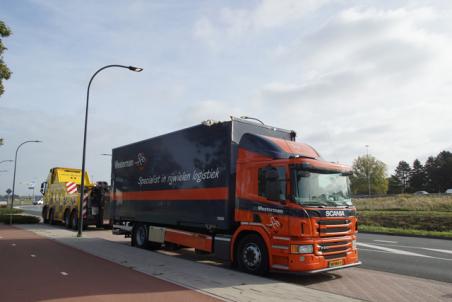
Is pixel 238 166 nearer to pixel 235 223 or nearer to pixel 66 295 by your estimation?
pixel 235 223

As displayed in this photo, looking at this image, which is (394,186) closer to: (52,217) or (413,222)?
(413,222)

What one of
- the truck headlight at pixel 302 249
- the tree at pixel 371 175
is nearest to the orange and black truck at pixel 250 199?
the truck headlight at pixel 302 249

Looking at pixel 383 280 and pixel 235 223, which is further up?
pixel 235 223

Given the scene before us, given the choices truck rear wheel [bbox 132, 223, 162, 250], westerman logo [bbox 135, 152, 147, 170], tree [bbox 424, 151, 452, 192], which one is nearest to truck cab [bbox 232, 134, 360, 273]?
truck rear wheel [bbox 132, 223, 162, 250]

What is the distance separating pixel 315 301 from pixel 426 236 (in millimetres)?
15674

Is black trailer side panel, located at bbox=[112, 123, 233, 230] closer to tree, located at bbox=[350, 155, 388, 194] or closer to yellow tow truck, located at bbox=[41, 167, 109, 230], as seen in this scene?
yellow tow truck, located at bbox=[41, 167, 109, 230]

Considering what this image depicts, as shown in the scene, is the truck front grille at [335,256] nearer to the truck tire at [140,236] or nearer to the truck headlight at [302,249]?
the truck headlight at [302,249]

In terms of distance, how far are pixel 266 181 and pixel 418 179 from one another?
122116 millimetres

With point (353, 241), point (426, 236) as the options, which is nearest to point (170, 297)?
point (353, 241)

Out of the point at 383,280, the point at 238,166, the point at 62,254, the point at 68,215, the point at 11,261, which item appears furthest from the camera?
the point at 68,215

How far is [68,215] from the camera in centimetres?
2272

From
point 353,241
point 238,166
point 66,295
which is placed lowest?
point 66,295

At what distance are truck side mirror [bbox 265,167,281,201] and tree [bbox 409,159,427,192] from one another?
119m

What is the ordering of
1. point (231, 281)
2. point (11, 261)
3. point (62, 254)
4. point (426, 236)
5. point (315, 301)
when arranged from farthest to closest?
1. point (426, 236)
2. point (62, 254)
3. point (11, 261)
4. point (231, 281)
5. point (315, 301)
